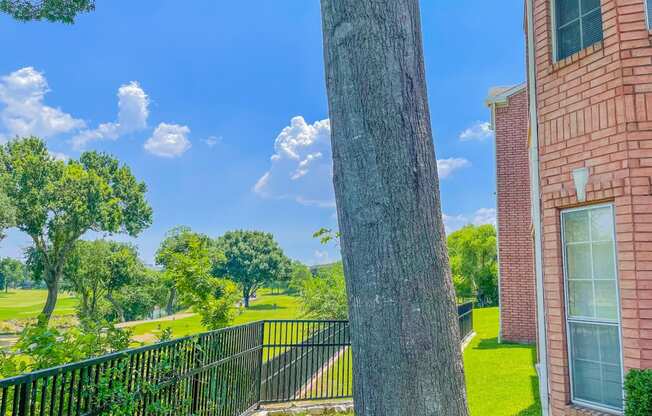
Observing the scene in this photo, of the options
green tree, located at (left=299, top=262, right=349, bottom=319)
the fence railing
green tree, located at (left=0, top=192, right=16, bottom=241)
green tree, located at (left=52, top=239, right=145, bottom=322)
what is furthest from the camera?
green tree, located at (left=52, top=239, right=145, bottom=322)

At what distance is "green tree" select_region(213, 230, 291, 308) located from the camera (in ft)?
184

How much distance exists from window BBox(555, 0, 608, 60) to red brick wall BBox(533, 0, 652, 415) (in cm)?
11

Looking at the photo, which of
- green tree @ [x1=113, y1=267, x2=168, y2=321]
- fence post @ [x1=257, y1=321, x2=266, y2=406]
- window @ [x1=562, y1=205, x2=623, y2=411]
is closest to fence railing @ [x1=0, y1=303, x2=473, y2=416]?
fence post @ [x1=257, y1=321, x2=266, y2=406]

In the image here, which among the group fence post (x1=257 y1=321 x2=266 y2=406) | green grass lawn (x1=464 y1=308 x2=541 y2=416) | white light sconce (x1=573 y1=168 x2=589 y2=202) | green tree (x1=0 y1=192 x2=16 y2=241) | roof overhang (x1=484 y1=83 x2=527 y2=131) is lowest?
green grass lawn (x1=464 y1=308 x2=541 y2=416)

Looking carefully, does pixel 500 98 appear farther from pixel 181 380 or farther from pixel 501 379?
pixel 181 380

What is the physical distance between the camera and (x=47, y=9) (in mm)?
4973

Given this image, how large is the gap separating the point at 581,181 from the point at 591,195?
0.17m

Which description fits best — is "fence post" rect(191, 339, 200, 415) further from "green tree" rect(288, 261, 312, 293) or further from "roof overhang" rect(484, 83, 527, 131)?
"roof overhang" rect(484, 83, 527, 131)

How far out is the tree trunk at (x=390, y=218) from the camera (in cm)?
166

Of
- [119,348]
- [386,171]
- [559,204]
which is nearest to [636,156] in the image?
[559,204]

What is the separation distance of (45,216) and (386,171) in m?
28.8

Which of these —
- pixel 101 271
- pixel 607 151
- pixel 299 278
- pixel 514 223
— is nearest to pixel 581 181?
pixel 607 151

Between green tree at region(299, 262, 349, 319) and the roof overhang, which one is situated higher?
the roof overhang

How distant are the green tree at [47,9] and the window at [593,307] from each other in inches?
228
